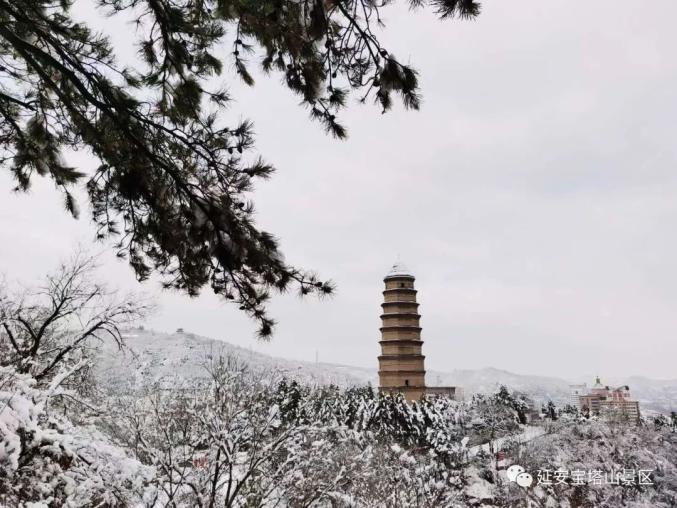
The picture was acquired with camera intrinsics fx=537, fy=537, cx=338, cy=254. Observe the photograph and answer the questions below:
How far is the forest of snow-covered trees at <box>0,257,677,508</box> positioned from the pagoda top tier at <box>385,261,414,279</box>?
11.9 m

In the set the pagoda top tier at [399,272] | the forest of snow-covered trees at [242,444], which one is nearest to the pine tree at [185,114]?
the forest of snow-covered trees at [242,444]

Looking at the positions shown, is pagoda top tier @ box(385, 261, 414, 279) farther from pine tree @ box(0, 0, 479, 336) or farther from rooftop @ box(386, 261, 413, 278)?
pine tree @ box(0, 0, 479, 336)

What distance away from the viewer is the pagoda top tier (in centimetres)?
4622

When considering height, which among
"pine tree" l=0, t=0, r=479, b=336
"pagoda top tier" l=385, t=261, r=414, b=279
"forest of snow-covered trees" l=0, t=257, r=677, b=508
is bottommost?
"forest of snow-covered trees" l=0, t=257, r=677, b=508

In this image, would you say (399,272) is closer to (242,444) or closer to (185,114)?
(242,444)

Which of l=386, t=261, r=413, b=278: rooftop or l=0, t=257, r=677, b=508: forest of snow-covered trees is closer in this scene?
l=0, t=257, r=677, b=508: forest of snow-covered trees

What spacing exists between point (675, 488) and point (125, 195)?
31.1 m

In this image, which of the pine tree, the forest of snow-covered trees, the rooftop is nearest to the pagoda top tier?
the rooftop

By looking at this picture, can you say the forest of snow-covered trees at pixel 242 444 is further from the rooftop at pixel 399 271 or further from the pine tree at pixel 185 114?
the rooftop at pixel 399 271

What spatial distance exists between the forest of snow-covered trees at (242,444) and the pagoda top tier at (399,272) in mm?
11888

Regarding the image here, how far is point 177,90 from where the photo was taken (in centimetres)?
443

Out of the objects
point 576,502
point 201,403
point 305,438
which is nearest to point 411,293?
point 576,502

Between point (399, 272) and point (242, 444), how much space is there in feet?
109

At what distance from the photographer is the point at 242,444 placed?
1432cm
